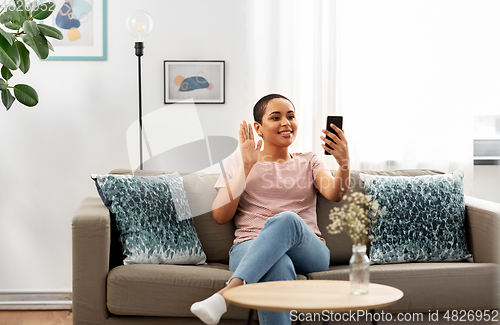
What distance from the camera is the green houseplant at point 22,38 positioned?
6.97 feet

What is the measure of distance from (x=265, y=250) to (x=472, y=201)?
132cm

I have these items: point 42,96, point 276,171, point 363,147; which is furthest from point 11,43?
point 363,147

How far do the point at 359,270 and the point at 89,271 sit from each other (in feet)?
3.53

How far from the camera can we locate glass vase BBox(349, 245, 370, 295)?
1283 mm

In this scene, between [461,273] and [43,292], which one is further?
[43,292]

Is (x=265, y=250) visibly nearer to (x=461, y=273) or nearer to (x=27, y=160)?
(x=461, y=273)

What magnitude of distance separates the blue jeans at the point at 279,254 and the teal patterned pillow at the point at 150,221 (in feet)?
1.63

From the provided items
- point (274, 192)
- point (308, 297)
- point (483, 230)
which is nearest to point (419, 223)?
point (483, 230)

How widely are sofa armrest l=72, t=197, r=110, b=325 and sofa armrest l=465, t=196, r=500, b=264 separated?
1.68 meters

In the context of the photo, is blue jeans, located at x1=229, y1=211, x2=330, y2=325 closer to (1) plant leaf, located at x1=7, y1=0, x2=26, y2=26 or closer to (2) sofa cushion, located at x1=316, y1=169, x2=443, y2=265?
(2) sofa cushion, located at x1=316, y1=169, x2=443, y2=265

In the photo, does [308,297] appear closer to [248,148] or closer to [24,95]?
[248,148]

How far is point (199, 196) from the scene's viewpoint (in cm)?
227

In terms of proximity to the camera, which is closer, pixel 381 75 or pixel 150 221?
pixel 150 221

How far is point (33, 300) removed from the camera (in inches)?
105
